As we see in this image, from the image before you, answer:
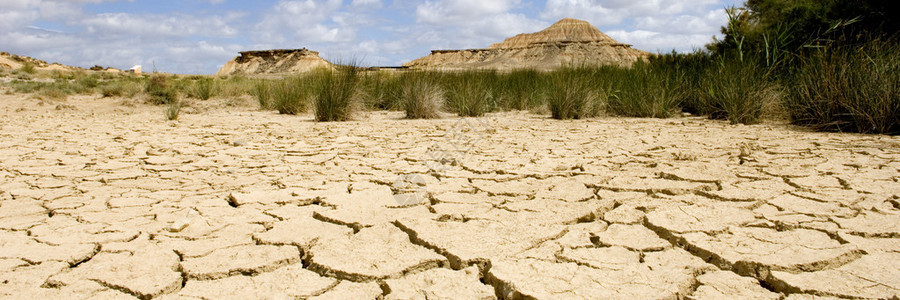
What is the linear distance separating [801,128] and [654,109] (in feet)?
5.59

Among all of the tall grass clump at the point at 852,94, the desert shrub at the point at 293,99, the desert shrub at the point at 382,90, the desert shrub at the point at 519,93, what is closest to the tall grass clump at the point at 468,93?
the desert shrub at the point at 519,93

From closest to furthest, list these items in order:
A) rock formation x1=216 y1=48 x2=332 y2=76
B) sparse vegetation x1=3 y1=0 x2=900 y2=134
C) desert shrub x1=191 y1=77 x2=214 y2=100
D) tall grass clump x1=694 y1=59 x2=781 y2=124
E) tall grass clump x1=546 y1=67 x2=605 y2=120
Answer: sparse vegetation x1=3 y1=0 x2=900 y2=134, tall grass clump x1=694 y1=59 x2=781 y2=124, tall grass clump x1=546 y1=67 x2=605 y2=120, desert shrub x1=191 y1=77 x2=214 y2=100, rock formation x1=216 y1=48 x2=332 y2=76

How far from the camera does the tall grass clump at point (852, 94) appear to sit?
4412mm

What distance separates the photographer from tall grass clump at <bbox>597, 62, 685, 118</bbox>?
6.55 metres

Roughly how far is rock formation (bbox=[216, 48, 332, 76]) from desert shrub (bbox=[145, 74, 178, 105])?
23289 millimetres

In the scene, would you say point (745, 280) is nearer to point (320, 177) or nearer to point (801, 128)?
point (320, 177)

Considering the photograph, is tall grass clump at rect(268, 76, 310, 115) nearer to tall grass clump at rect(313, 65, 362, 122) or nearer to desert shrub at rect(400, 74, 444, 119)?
tall grass clump at rect(313, 65, 362, 122)

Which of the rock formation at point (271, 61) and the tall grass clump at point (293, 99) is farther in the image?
the rock formation at point (271, 61)

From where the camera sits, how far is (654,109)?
21.3 feet

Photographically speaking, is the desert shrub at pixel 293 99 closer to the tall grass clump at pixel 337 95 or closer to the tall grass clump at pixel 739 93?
the tall grass clump at pixel 337 95

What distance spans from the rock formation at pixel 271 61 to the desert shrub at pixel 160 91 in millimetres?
23289

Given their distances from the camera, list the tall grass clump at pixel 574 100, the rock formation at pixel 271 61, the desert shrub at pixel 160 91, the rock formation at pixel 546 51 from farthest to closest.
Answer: the rock formation at pixel 546 51 < the rock formation at pixel 271 61 < the desert shrub at pixel 160 91 < the tall grass clump at pixel 574 100

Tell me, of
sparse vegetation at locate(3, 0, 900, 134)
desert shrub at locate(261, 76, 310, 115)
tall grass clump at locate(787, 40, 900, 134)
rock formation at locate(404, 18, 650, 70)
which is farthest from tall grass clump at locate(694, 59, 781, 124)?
rock formation at locate(404, 18, 650, 70)

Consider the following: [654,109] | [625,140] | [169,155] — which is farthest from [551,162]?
[654,109]
